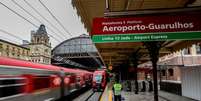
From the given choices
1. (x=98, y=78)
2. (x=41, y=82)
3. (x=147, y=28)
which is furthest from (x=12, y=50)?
(x=147, y=28)

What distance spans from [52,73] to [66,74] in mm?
5730

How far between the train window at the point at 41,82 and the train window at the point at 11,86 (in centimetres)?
190

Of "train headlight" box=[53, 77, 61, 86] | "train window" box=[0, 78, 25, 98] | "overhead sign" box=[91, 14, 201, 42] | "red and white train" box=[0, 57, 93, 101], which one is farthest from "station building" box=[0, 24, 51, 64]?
"overhead sign" box=[91, 14, 201, 42]

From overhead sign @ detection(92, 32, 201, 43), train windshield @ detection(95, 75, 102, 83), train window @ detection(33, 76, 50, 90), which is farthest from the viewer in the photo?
train windshield @ detection(95, 75, 102, 83)

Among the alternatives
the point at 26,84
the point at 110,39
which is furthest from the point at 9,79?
the point at 110,39

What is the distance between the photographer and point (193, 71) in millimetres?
20484

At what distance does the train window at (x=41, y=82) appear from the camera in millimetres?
13190

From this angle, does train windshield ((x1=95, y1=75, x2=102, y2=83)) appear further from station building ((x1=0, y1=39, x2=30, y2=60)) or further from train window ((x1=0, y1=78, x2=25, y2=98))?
train window ((x1=0, y1=78, x2=25, y2=98))

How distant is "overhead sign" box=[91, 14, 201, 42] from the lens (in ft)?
22.3

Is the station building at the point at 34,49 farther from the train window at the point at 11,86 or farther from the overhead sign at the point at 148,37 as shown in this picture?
the overhead sign at the point at 148,37

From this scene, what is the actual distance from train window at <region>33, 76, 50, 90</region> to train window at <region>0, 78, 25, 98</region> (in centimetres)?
190

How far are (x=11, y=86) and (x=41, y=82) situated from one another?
4.54 meters

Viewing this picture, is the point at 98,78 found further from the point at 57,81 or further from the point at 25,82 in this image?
the point at 25,82

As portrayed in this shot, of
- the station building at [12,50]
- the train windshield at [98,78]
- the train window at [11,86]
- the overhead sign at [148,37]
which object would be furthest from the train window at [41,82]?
the station building at [12,50]
